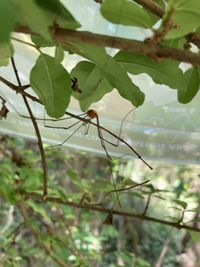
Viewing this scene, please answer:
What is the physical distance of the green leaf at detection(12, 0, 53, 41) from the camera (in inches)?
9.2

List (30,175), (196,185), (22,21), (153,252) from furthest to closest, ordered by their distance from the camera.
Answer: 1. (153,252)
2. (196,185)
3. (30,175)
4. (22,21)

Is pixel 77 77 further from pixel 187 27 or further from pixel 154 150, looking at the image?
pixel 154 150

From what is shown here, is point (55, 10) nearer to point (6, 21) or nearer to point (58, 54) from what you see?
point (6, 21)

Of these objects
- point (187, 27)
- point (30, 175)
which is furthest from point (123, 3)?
point (30, 175)

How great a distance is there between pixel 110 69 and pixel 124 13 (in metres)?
0.09

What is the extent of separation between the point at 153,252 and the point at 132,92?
146 inches

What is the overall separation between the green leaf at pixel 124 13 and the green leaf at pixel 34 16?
47mm

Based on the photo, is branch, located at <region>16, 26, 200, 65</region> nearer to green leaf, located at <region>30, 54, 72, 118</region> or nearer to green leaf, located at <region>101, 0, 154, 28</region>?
green leaf, located at <region>101, 0, 154, 28</region>

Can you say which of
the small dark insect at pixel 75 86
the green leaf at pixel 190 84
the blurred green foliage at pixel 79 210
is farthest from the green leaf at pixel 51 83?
the blurred green foliage at pixel 79 210

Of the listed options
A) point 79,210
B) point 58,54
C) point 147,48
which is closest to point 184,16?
point 147,48

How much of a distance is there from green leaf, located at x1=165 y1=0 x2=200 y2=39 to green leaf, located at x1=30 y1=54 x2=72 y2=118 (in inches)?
6.6

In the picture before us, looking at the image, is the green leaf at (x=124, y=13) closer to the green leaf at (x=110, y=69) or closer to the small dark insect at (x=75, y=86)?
the green leaf at (x=110, y=69)

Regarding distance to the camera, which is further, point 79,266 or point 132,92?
point 79,266

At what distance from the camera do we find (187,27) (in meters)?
0.26
